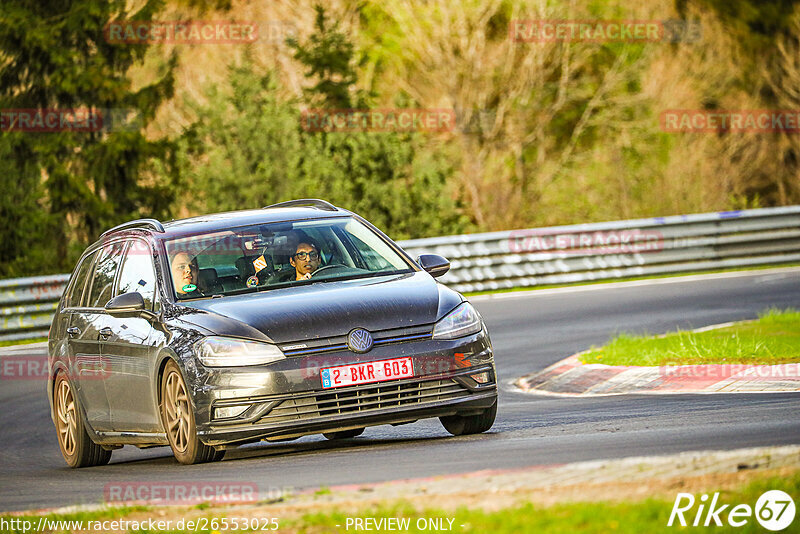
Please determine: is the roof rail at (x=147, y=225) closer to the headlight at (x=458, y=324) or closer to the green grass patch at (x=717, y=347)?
the headlight at (x=458, y=324)

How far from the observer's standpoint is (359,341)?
8.79 meters

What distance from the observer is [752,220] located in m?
24.0

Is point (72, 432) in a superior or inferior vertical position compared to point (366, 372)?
inferior

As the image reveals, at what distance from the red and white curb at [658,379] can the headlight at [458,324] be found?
279 centimetres

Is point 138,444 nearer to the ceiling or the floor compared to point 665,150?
nearer to the ceiling

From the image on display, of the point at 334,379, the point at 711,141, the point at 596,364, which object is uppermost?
the point at 334,379

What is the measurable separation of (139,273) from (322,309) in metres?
1.89

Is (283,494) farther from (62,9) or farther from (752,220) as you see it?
(62,9)

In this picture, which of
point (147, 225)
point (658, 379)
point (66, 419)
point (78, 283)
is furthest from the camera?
point (658, 379)

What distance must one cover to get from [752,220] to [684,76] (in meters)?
21.6

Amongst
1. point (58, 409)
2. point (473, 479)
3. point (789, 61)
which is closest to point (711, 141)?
point (789, 61)

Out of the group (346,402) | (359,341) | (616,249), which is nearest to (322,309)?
(359,341)

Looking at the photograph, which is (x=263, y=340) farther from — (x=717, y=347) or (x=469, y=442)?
(x=717, y=347)

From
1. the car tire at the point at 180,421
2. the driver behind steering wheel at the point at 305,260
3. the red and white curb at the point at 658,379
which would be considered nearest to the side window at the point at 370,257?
the driver behind steering wheel at the point at 305,260
